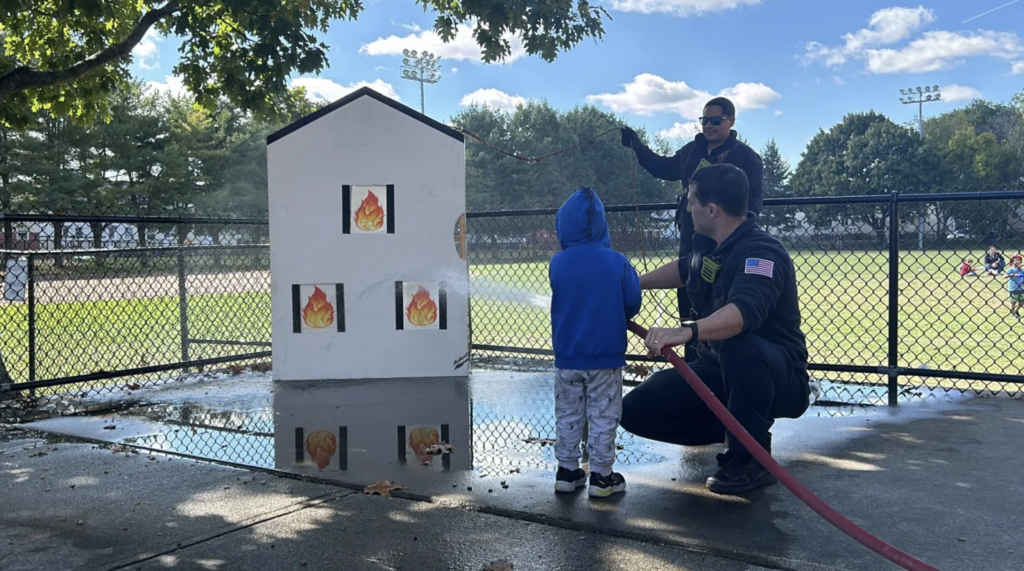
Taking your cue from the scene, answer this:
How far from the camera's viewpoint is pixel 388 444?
466 centimetres

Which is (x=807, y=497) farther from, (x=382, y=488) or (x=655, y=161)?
(x=655, y=161)

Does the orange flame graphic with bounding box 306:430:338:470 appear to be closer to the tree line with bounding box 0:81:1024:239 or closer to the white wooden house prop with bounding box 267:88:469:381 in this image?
the white wooden house prop with bounding box 267:88:469:381

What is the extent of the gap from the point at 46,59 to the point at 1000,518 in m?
9.28

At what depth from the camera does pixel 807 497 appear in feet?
9.57

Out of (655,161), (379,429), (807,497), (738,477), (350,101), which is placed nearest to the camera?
(807,497)

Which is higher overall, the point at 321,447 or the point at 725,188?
the point at 725,188

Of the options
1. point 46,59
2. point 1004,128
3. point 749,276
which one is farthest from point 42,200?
point 1004,128

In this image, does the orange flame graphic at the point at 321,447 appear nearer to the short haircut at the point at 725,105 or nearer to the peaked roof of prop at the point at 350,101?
the peaked roof of prop at the point at 350,101

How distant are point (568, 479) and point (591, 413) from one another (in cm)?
34

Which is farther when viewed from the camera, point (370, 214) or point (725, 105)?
point (370, 214)

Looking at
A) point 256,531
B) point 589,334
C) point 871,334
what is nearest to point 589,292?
point 589,334

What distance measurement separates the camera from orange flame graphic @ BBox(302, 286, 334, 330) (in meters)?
6.56

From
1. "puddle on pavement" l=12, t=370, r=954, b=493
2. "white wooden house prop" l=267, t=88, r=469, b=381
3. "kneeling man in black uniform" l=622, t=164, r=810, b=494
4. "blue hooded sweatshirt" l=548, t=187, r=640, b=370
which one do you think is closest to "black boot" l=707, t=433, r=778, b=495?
"kneeling man in black uniform" l=622, t=164, r=810, b=494

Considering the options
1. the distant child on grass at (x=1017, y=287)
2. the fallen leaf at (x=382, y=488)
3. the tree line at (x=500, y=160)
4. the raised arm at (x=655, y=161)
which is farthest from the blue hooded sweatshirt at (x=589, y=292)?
the tree line at (x=500, y=160)
